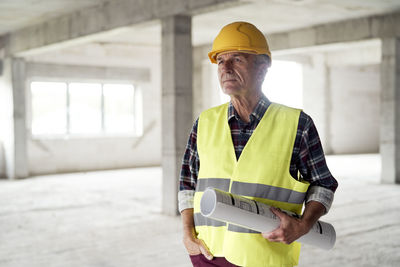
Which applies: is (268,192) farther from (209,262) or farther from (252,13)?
(252,13)

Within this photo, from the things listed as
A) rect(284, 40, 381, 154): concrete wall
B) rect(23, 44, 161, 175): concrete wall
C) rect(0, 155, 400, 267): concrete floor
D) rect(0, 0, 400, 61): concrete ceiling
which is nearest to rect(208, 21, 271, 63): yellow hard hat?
rect(0, 155, 400, 267): concrete floor

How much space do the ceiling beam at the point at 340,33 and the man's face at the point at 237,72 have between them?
1115cm

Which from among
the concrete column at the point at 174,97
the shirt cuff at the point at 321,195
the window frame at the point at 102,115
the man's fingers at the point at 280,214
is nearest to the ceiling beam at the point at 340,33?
the window frame at the point at 102,115

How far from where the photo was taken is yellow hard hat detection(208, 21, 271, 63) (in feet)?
6.24

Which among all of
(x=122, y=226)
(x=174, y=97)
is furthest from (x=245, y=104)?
(x=174, y=97)

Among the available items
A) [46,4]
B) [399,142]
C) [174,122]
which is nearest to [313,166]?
[174,122]

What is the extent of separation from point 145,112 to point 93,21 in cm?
682

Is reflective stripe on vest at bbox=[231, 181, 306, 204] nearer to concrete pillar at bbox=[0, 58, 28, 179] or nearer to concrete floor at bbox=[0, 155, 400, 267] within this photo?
concrete floor at bbox=[0, 155, 400, 267]

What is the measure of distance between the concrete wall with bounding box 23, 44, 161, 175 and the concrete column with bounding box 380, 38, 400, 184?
7.79m

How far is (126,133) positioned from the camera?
16906 mm

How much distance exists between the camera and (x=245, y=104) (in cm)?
200

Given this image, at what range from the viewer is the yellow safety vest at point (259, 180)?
5.97ft

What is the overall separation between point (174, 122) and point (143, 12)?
2.19 meters

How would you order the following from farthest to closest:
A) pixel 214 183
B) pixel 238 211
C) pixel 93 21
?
1. pixel 93 21
2. pixel 214 183
3. pixel 238 211
